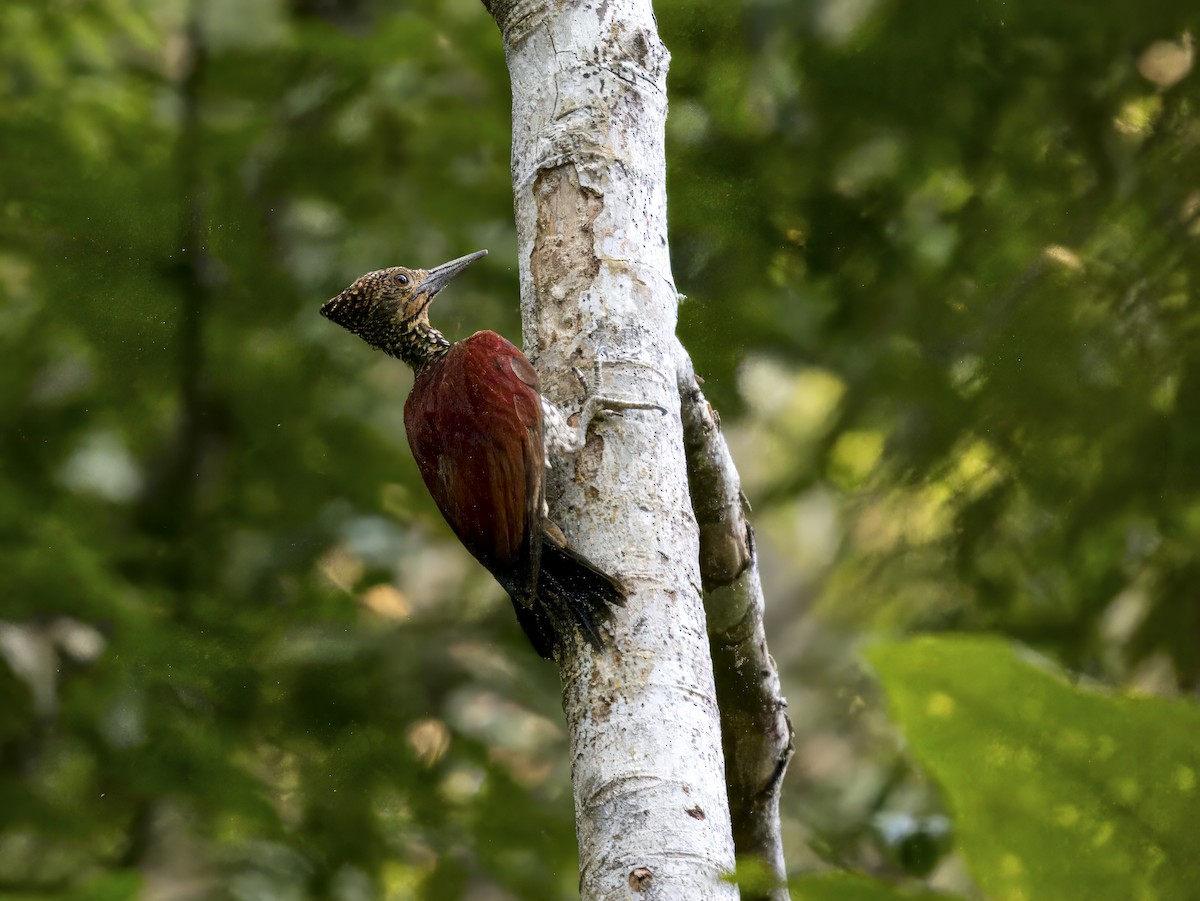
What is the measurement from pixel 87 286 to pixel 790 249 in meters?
2.46

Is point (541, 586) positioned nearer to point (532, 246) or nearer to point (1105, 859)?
point (532, 246)

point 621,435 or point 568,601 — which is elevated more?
point 621,435

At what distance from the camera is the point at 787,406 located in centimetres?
460

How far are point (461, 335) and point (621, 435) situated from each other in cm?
248

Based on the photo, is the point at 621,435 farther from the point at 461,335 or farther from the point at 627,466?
the point at 461,335

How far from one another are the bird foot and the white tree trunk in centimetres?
2

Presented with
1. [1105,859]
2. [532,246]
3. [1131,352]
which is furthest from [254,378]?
[1105,859]

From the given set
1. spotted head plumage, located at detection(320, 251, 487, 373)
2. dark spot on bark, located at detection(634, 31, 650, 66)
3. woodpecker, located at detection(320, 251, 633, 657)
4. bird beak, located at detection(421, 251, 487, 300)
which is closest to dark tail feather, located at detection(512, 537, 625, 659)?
woodpecker, located at detection(320, 251, 633, 657)

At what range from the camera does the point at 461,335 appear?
4.45 m

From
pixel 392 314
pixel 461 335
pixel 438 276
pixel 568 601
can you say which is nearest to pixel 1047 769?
pixel 568 601

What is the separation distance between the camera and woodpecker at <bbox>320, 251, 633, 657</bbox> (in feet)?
6.61

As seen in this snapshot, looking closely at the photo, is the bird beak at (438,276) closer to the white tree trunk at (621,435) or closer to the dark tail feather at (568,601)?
the white tree trunk at (621,435)

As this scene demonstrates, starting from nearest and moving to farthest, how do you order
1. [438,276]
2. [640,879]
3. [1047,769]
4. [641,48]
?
[1047,769], [640,879], [641,48], [438,276]

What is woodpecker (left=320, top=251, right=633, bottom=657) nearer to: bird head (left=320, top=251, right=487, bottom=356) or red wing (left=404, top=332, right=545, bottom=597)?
red wing (left=404, top=332, right=545, bottom=597)
